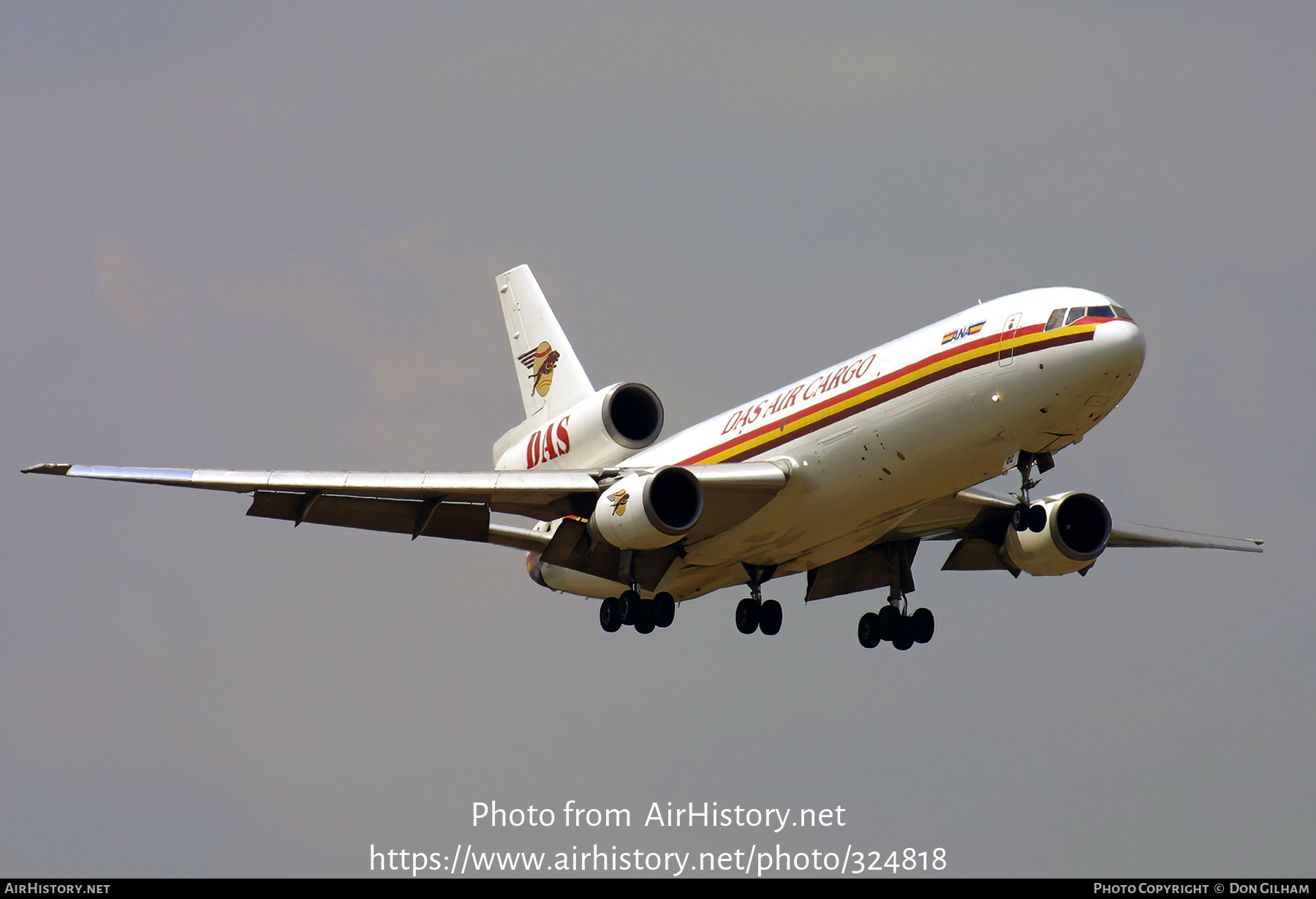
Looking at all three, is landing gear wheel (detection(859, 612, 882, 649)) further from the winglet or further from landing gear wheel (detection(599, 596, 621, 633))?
the winglet

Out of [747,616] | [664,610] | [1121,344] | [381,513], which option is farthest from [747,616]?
[1121,344]

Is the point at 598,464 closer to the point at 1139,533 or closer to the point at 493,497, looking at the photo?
the point at 493,497

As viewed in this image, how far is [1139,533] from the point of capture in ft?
135

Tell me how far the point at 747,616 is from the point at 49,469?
1513 centimetres

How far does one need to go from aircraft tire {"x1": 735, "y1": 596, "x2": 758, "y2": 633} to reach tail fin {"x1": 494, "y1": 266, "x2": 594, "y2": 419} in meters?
7.35

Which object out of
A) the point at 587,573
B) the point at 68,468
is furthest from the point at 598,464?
the point at 68,468

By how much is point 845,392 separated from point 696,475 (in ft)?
10.6

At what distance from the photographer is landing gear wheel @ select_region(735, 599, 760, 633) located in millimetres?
39062

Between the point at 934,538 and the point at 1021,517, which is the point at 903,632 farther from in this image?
the point at 1021,517

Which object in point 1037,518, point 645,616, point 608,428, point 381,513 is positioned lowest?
point 1037,518

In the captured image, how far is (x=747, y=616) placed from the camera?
128 feet

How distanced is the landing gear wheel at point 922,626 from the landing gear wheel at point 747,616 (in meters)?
3.49

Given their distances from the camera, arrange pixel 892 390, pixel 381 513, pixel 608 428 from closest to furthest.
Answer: pixel 892 390 < pixel 381 513 < pixel 608 428

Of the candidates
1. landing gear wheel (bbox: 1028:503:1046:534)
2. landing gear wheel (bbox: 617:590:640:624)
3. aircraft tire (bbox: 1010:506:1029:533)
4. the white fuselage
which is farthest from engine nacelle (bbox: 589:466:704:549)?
landing gear wheel (bbox: 1028:503:1046:534)
